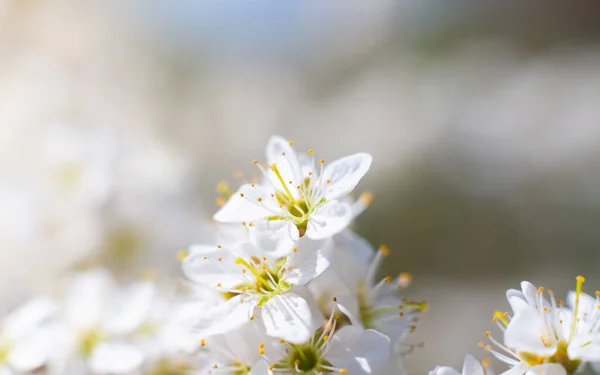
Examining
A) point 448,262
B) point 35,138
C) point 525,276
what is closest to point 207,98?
point 35,138

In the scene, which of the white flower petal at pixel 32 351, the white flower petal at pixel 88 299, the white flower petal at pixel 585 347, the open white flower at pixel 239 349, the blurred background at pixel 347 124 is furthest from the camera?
the blurred background at pixel 347 124

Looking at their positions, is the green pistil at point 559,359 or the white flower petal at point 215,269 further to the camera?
the white flower petal at point 215,269

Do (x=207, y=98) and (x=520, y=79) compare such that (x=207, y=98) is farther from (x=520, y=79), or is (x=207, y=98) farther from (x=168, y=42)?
(x=520, y=79)

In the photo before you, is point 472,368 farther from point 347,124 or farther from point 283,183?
point 347,124

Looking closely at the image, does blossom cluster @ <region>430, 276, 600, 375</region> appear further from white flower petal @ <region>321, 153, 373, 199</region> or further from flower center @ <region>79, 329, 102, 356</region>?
flower center @ <region>79, 329, 102, 356</region>

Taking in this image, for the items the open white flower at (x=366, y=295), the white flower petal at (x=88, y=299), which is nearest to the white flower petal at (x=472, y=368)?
the open white flower at (x=366, y=295)

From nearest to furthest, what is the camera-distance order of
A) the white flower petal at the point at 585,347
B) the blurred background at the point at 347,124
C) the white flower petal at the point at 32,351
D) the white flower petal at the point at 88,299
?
1. the white flower petal at the point at 585,347
2. the white flower petal at the point at 32,351
3. the white flower petal at the point at 88,299
4. the blurred background at the point at 347,124

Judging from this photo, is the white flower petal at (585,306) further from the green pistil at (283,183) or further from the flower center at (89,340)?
the flower center at (89,340)

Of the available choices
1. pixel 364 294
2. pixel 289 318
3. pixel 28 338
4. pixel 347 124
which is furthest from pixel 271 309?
pixel 347 124
